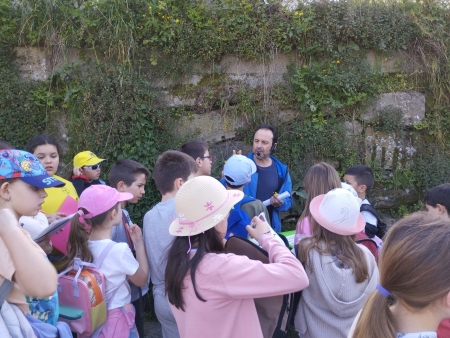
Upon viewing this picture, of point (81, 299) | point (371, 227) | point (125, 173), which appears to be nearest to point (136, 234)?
point (81, 299)

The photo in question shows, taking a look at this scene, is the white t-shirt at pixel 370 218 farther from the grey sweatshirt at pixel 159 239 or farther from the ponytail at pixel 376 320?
the ponytail at pixel 376 320

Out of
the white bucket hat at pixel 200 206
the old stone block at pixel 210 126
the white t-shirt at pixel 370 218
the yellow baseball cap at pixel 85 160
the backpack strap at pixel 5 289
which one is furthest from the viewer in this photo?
the old stone block at pixel 210 126

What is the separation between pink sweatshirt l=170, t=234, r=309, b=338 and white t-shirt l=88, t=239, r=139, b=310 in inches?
25.6

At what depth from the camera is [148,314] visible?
4.46m

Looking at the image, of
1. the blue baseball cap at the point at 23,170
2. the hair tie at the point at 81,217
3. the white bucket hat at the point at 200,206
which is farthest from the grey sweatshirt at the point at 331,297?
the blue baseball cap at the point at 23,170

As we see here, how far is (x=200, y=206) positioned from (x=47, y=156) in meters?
2.38

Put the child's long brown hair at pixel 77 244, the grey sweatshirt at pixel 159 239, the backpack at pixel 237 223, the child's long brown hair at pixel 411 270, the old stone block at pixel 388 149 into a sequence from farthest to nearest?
1. the old stone block at pixel 388 149
2. the backpack at pixel 237 223
3. the grey sweatshirt at pixel 159 239
4. the child's long brown hair at pixel 77 244
5. the child's long brown hair at pixel 411 270

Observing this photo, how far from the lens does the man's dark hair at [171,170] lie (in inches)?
118

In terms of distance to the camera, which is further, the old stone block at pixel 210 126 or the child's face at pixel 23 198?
the old stone block at pixel 210 126

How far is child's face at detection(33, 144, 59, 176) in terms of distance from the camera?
384 centimetres

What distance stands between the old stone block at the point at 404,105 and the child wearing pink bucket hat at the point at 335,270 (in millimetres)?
3602

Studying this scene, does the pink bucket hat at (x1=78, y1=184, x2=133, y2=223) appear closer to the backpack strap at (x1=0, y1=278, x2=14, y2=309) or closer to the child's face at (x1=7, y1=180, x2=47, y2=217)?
the child's face at (x1=7, y1=180, x2=47, y2=217)

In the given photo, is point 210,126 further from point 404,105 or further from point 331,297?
point 331,297

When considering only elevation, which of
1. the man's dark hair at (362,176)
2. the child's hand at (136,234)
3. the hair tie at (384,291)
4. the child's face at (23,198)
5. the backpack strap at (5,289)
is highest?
the child's face at (23,198)
